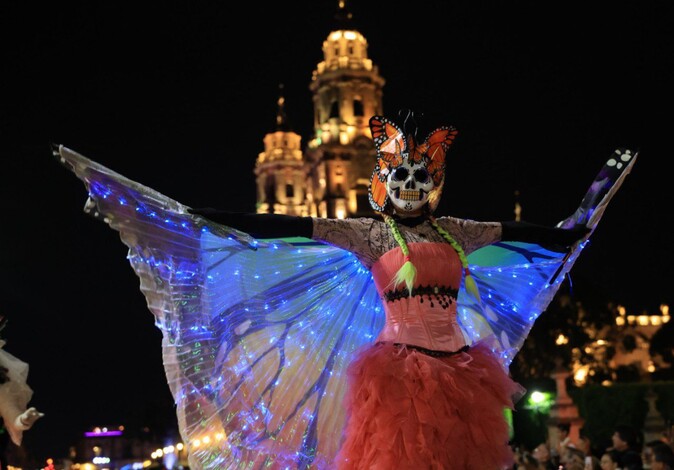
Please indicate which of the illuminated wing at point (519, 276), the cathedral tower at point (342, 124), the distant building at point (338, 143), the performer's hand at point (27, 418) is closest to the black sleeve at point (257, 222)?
the performer's hand at point (27, 418)

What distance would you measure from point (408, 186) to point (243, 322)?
4.25 ft

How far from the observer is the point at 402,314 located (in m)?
5.48

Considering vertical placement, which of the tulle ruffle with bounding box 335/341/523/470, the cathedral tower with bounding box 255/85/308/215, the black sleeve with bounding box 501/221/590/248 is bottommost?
the tulle ruffle with bounding box 335/341/523/470

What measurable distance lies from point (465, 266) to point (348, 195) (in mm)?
58469

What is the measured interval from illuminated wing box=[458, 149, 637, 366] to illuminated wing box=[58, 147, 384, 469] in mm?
853

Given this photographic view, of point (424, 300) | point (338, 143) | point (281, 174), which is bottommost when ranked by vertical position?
point (424, 300)

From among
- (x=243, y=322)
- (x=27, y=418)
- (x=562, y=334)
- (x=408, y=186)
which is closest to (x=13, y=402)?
(x=27, y=418)

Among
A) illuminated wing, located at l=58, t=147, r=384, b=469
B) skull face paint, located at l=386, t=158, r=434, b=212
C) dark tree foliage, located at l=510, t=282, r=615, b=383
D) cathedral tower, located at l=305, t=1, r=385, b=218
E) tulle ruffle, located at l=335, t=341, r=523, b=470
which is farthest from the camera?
cathedral tower, located at l=305, t=1, r=385, b=218

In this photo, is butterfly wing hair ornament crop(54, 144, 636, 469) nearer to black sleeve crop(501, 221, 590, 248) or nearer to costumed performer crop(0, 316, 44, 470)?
black sleeve crop(501, 221, 590, 248)

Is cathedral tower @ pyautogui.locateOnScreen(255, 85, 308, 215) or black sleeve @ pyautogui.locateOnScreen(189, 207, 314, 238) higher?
cathedral tower @ pyautogui.locateOnScreen(255, 85, 308, 215)

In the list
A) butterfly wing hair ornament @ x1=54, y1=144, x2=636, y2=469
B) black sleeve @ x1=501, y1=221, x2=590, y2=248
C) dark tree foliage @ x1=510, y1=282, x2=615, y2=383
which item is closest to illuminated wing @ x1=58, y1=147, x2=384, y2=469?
butterfly wing hair ornament @ x1=54, y1=144, x2=636, y2=469

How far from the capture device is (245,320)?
5945mm

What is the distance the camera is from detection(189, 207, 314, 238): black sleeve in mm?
5473

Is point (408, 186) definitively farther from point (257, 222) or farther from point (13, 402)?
point (13, 402)
